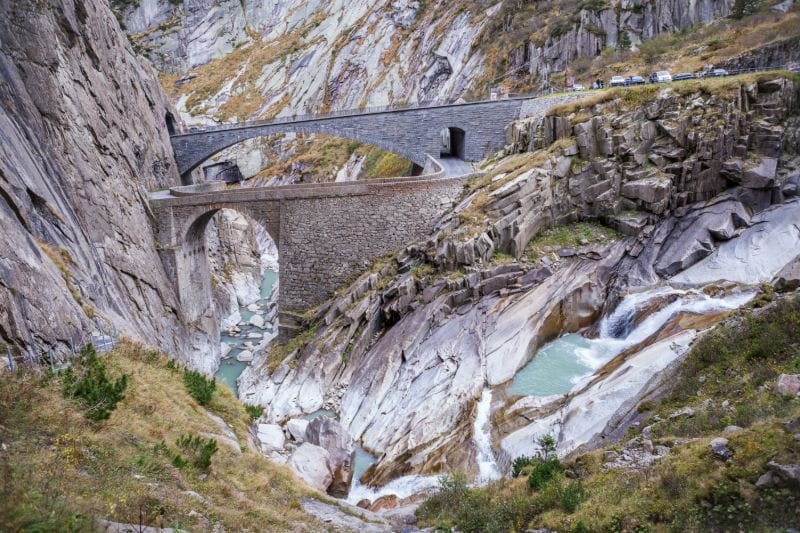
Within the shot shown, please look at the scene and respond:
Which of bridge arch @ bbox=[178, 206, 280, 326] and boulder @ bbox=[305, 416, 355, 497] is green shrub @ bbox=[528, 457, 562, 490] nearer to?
boulder @ bbox=[305, 416, 355, 497]

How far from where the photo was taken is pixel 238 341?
31.6 metres

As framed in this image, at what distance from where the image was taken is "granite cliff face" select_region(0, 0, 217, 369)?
37.3 ft

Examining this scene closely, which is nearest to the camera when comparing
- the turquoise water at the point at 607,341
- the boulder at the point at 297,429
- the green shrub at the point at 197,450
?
the green shrub at the point at 197,450

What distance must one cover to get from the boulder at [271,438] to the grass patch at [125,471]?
4.24 meters

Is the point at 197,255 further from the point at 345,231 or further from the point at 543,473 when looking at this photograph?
the point at 543,473

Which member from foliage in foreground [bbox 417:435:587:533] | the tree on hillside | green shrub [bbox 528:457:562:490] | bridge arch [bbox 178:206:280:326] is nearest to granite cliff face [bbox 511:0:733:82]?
the tree on hillside

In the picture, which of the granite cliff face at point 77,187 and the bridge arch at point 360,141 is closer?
the granite cliff face at point 77,187

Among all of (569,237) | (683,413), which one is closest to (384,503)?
(683,413)

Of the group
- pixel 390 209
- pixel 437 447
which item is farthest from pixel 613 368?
pixel 390 209

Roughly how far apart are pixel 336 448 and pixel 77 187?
689 inches

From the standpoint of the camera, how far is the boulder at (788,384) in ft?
26.5

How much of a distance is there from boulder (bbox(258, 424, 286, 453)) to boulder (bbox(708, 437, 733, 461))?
36.8 feet

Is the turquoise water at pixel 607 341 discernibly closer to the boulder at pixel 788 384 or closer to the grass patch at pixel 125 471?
the boulder at pixel 788 384

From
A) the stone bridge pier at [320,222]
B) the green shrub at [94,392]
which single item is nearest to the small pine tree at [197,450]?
the green shrub at [94,392]
